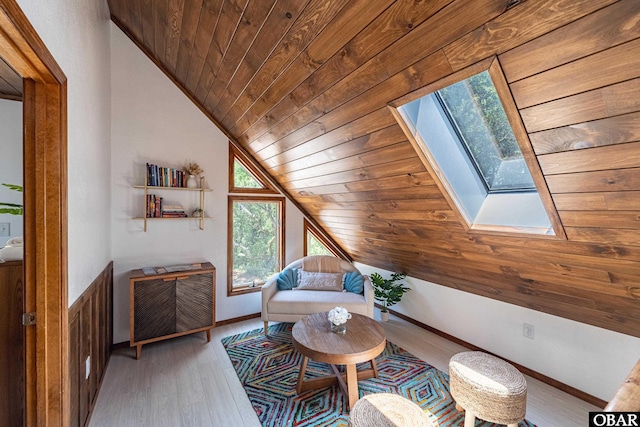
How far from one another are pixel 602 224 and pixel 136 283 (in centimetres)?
339

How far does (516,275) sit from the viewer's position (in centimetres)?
219

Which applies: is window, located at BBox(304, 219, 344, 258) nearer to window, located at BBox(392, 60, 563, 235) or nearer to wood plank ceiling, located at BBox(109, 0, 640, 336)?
wood plank ceiling, located at BBox(109, 0, 640, 336)

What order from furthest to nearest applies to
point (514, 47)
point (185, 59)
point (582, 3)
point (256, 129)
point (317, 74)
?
1. point (256, 129)
2. point (185, 59)
3. point (317, 74)
4. point (514, 47)
5. point (582, 3)

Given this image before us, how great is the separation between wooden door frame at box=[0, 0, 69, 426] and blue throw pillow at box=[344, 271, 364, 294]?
261 cm

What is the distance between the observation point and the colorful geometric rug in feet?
6.35

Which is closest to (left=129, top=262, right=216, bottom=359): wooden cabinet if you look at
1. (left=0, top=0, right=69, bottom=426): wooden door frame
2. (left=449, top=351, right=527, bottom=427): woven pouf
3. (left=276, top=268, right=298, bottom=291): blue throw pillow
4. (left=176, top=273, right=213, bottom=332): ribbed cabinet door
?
(left=176, top=273, right=213, bottom=332): ribbed cabinet door

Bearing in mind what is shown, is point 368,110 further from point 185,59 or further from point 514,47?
point 185,59

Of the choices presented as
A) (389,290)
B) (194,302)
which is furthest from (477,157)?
(194,302)

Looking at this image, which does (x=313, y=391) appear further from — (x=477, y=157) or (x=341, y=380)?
(x=477, y=157)

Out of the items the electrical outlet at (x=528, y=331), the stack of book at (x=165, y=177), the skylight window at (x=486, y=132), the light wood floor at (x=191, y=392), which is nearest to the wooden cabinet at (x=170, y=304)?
the light wood floor at (x=191, y=392)

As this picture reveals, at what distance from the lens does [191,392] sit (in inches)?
86.2

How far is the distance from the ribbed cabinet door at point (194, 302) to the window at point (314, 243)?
150 centimetres

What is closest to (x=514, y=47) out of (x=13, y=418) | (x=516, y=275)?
(x=516, y=275)

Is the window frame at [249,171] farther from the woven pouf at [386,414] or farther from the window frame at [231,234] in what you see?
the woven pouf at [386,414]
